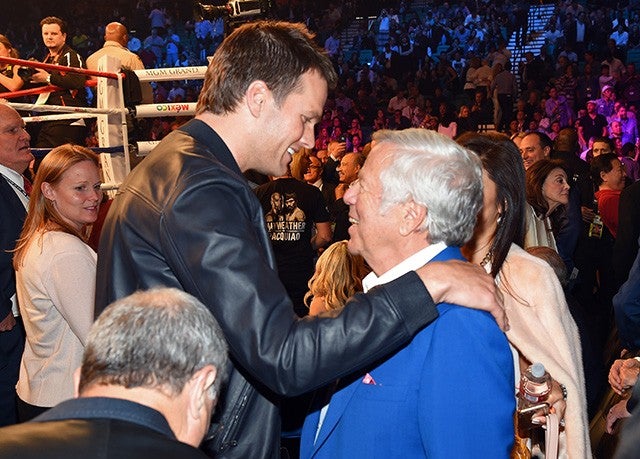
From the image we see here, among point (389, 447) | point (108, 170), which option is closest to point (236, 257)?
point (389, 447)

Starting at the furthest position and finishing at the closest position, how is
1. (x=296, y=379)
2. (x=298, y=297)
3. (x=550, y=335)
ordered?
(x=298, y=297), (x=550, y=335), (x=296, y=379)

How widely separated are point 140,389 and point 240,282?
15.9 inches

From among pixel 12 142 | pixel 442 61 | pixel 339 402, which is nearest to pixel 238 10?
pixel 12 142

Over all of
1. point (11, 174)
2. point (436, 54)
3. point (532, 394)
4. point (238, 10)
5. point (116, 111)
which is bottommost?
point (436, 54)

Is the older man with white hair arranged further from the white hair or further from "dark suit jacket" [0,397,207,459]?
"dark suit jacket" [0,397,207,459]

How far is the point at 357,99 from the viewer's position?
1652 cm

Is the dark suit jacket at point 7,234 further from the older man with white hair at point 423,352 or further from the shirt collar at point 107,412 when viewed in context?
the shirt collar at point 107,412

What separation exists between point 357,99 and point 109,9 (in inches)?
269

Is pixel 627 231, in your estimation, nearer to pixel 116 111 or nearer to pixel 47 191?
pixel 116 111

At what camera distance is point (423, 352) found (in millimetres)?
1797

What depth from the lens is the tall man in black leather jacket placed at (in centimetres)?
164

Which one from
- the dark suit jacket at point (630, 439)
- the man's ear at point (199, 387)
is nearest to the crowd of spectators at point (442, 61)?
the man's ear at point (199, 387)

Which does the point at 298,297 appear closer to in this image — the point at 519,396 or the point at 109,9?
the point at 519,396

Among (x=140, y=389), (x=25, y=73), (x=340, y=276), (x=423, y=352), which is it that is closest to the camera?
(x=140, y=389)
